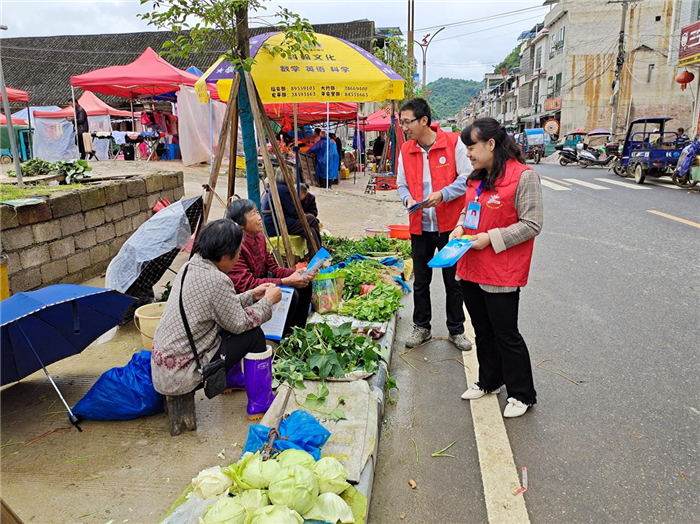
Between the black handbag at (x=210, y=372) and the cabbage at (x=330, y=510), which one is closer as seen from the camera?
the cabbage at (x=330, y=510)

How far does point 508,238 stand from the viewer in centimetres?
291

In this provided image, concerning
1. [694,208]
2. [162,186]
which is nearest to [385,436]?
[162,186]

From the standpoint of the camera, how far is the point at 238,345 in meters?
3.08

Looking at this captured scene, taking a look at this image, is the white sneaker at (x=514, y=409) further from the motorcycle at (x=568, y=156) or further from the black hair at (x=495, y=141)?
the motorcycle at (x=568, y=156)

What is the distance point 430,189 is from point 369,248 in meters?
2.87

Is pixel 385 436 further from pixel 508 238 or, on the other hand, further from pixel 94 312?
pixel 94 312

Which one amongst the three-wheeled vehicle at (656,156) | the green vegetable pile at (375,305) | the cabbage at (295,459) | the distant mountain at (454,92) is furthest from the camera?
the distant mountain at (454,92)

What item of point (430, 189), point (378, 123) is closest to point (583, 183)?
point (378, 123)

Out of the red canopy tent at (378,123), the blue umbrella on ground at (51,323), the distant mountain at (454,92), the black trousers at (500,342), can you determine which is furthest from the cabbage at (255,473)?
the distant mountain at (454,92)

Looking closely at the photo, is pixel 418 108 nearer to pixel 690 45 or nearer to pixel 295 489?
pixel 295 489

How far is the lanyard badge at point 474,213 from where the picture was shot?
3.13 meters

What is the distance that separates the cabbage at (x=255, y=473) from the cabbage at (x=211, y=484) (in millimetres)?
58

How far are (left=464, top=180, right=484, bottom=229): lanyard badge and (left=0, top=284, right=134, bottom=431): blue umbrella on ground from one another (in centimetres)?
234

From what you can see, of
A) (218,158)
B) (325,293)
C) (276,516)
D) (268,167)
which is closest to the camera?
(276,516)
